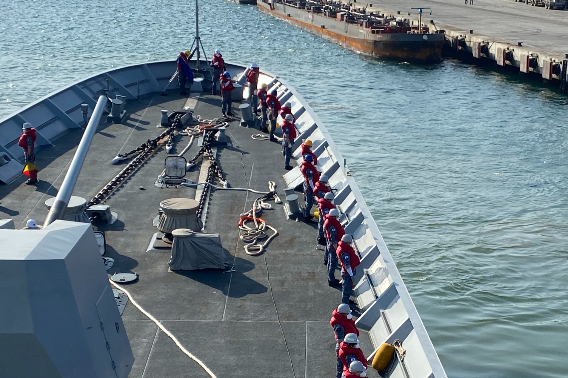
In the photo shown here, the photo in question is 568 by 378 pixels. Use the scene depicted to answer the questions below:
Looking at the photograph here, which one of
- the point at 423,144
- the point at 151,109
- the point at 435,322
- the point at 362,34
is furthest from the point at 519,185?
the point at 362,34

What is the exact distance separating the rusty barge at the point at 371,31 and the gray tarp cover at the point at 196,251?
4173cm

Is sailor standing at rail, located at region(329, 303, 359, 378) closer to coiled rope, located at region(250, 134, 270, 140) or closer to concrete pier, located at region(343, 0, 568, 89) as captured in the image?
coiled rope, located at region(250, 134, 270, 140)

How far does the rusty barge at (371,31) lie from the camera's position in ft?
162

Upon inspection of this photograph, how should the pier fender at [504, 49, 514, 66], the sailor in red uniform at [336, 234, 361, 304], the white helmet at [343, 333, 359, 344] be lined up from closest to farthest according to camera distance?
the white helmet at [343, 333, 359, 344]
the sailor in red uniform at [336, 234, 361, 304]
the pier fender at [504, 49, 514, 66]

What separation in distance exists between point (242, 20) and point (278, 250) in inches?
2482

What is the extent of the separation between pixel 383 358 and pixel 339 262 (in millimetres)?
2009

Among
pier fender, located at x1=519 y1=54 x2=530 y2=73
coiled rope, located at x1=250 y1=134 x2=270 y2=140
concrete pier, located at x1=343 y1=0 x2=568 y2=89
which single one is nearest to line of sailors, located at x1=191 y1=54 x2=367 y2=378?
coiled rope, located at x1=250 y1=134 x2=270 y2=140

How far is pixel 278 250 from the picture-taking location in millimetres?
10984

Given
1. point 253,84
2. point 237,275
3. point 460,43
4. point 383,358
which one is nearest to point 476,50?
point 460,43

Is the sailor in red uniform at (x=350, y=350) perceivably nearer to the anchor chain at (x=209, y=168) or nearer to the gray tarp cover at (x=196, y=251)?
the gray tarp cover at (x=196, y=251)

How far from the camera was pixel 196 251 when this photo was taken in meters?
9.97

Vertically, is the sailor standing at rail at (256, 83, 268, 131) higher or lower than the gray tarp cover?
higher

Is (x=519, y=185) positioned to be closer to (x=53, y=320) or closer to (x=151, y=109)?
(x=151, y=109)

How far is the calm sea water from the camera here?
1612cm
